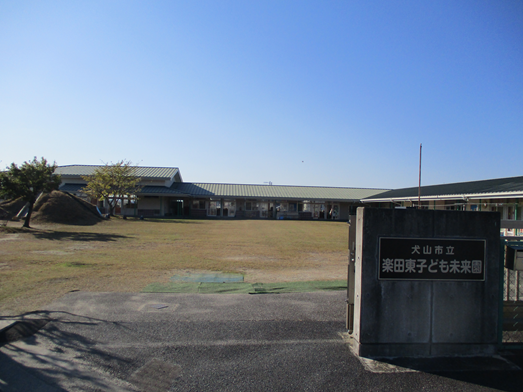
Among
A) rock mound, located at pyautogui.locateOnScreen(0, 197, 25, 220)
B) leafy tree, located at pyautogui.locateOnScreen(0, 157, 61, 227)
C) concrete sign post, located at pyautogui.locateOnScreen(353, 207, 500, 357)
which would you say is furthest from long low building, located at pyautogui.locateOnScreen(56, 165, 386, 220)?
concrete sign post, located at pyautogui.locateOnScreen(353, 207, 500, 357)

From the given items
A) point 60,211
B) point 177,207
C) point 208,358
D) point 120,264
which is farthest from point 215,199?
point 208,358

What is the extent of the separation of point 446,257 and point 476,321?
32.3 inches

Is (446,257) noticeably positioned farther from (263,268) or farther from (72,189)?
(72,189)

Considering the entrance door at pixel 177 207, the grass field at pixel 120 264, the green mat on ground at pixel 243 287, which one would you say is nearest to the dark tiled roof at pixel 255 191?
the entrance door at pixel 177 207

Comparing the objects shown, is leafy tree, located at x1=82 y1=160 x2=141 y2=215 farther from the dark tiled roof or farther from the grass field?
the grass field

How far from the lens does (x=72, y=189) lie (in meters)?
42.4

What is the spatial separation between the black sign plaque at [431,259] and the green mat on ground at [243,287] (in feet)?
10.1

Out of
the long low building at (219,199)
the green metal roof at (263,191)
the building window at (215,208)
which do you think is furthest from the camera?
the building window at (215,208)

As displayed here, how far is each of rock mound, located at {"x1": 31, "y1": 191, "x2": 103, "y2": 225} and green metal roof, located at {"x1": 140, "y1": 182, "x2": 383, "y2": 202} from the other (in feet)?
45.1

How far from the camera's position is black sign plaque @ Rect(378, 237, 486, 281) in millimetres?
4105

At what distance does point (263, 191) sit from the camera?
160 feet

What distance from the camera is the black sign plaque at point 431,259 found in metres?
4.11

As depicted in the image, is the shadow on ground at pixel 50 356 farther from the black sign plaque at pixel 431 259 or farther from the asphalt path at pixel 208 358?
the black sign plaque at pixel 431 259

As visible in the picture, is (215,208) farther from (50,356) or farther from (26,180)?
(50,356)
